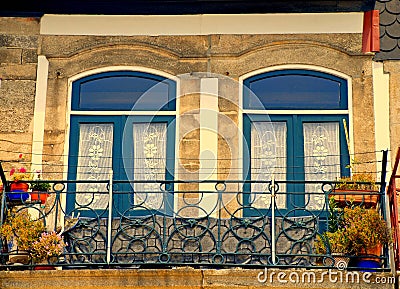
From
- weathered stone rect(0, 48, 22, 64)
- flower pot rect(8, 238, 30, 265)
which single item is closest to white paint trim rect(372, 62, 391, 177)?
flower pot rect(8, 238, 30, 265)

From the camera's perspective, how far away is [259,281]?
9.91 metres

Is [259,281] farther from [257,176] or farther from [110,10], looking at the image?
[110,10]

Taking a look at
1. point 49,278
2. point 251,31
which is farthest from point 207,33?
point 49,278

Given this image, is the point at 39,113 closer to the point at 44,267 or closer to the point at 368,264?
the point at 44,267

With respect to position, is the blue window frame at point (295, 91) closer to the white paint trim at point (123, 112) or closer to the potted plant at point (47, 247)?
the white paint trim at point (123, 112)

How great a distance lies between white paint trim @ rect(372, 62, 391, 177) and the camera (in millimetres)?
12086

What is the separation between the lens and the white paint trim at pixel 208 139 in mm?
11953

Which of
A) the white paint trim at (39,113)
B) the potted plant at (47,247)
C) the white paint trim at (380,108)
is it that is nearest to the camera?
the potted plant at (47,247)

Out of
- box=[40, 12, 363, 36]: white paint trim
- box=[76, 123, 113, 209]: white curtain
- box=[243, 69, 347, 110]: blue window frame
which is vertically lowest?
box=[76, 123, 113, 209]: white curtain

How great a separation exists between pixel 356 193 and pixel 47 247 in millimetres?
3151

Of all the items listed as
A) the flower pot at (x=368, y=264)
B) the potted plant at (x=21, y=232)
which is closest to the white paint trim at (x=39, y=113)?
the potted plant at (x=21, y=232)

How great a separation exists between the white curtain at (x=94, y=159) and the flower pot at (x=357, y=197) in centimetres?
292

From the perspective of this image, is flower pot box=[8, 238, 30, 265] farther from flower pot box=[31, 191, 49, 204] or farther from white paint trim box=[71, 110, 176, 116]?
white paint trim box=[71, 110, 176, 116]

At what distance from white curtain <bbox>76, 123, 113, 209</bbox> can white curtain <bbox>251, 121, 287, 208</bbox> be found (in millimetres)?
1722
